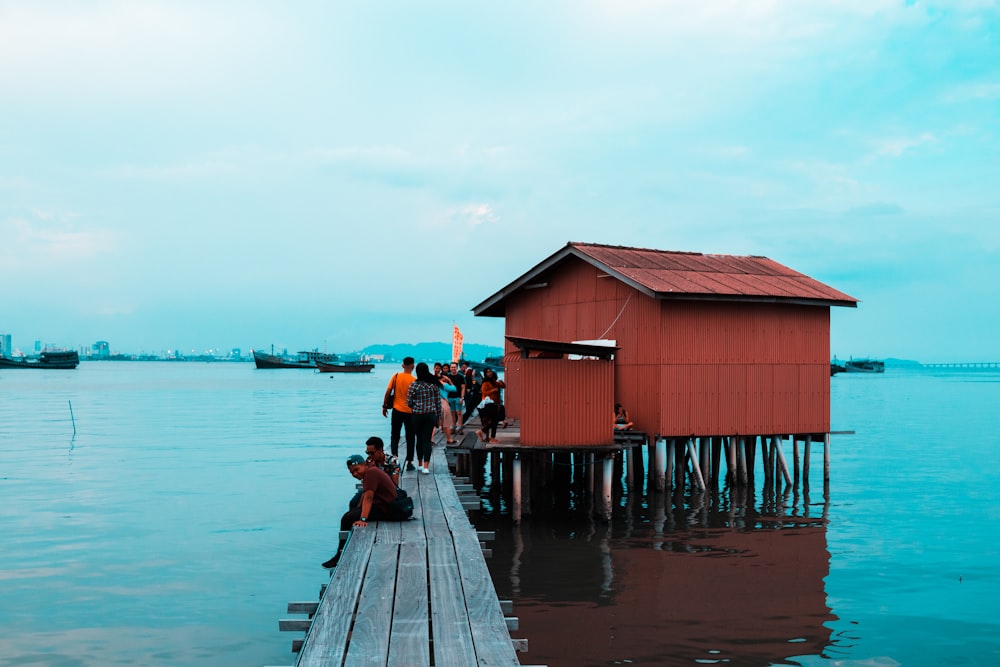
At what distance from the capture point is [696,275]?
77.1 feet

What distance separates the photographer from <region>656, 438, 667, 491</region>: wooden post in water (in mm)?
22734

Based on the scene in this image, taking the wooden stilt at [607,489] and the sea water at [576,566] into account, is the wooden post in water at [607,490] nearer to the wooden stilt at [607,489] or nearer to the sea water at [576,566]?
the wooden stilt at [607,489]

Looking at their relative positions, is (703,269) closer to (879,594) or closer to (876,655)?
(879,594)

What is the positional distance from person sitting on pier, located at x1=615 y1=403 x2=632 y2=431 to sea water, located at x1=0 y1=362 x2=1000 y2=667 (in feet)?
7.05

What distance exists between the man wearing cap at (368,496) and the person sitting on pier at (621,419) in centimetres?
1025

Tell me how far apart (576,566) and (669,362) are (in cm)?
644

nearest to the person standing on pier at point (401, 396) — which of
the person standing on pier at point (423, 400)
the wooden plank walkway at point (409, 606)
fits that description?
the person standing on pier at point (423, 400)

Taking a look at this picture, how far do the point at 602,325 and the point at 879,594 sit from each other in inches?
394

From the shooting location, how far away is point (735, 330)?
2289 centimetres

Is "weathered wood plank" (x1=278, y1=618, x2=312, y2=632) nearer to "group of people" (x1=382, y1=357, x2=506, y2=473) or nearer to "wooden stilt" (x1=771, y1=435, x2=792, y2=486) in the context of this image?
"group of people" (x1=382, y1=357, x2=506, y2=473)

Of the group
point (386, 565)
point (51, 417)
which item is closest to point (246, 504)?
point (386, 565)

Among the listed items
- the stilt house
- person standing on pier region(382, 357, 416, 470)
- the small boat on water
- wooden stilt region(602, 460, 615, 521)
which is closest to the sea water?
wooden stilt region(602, 460, 615, 521)

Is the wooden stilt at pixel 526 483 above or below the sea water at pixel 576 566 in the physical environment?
above

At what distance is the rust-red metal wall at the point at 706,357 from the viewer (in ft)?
72.5
